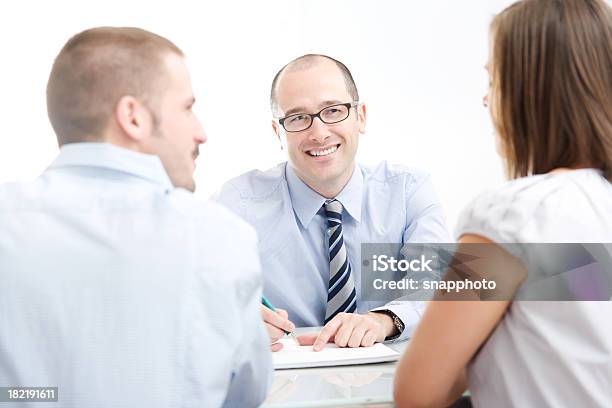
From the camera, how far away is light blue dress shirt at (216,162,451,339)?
2.19m

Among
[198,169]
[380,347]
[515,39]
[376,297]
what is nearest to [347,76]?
[376,297]

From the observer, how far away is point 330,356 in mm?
1540

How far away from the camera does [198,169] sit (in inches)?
158

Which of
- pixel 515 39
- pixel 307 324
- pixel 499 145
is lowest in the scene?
pixel 307 324

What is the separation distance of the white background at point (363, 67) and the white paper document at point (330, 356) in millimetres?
2476

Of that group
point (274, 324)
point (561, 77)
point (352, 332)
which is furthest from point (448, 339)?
point (274, 324)

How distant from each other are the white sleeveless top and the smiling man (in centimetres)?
100

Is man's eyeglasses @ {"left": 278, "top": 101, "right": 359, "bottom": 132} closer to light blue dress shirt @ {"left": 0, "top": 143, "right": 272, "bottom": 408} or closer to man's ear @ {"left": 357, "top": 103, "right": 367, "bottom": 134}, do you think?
man's ear @ {"left": 357, "top": 103, "right": 367, "bottom": 134}

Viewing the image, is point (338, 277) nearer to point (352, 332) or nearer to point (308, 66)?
point (352, 332)

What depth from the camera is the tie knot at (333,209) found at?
2.21 metres

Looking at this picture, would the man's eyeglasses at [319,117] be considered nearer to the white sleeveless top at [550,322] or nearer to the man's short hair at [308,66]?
the man's short hair at [308,66]

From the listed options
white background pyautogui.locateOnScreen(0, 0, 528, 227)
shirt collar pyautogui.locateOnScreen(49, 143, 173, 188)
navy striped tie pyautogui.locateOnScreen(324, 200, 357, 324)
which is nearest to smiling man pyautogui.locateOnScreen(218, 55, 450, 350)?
navy striped tie pyautogui.locateOnScreen(324, 200, 357, 324)

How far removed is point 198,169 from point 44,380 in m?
3.01

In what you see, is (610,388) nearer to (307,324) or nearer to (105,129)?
(105,129)
